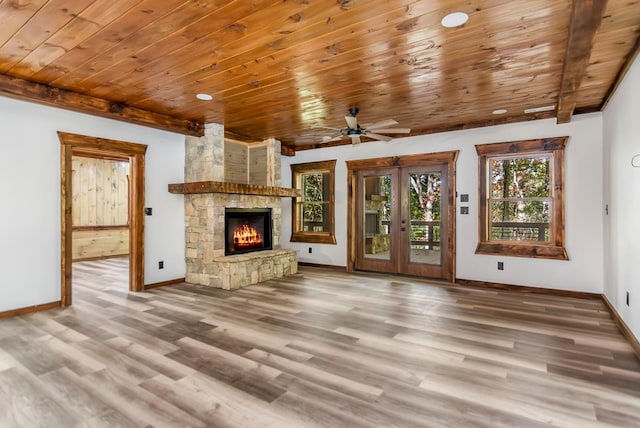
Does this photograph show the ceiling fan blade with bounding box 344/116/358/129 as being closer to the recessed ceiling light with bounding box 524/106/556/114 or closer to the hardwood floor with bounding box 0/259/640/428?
the hardwood floor with bounding box 0/259/640/428

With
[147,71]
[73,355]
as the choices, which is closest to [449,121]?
[147,71]

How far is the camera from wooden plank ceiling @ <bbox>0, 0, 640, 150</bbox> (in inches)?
96.6

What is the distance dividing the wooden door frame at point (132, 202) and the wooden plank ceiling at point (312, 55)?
1.42ft

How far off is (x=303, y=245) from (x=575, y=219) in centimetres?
486

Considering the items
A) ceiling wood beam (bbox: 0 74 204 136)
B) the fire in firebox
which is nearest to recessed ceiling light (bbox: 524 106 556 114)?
the fire in firebox

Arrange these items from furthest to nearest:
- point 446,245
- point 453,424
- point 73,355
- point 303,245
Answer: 1. point 303,245
2. point 446,245
3. point 73,355
4. point 453,424

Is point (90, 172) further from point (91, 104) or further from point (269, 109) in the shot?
point (269, 109)

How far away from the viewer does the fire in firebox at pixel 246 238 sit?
6.13 meters

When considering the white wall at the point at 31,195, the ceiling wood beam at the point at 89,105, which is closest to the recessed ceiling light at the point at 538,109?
the ceiling wood beam at the point at 89,105

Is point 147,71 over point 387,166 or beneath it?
over

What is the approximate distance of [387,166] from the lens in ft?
21.4

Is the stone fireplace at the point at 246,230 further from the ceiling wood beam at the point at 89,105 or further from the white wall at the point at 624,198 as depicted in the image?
the white wall at the point at 624,198

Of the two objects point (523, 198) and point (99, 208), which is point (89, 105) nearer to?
point (99, 208)

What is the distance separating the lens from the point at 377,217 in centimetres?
670
